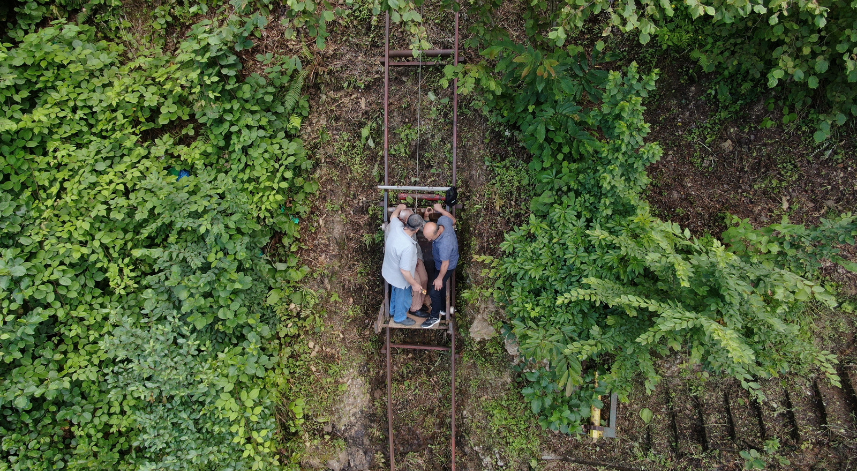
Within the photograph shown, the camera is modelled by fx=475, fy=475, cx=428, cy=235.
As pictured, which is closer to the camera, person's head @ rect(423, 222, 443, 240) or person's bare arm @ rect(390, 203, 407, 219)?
person's head @ rect(423, 222, 443, 240)

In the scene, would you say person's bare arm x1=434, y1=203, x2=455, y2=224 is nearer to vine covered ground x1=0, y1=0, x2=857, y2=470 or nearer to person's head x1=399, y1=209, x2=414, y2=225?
person's head x1=399, y1=209, x2=414, y2=225

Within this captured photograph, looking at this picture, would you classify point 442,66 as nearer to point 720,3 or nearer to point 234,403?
point 720,3

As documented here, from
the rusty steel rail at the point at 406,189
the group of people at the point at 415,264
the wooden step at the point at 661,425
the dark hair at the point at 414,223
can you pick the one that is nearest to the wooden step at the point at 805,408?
the wooden step at the point at 661,425

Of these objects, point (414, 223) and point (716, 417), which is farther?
point (716, 417)

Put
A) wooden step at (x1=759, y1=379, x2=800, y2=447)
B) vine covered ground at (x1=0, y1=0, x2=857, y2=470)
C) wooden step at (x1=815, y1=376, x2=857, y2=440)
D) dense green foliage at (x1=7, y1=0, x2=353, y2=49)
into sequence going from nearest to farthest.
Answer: vine covered ground at (x1=0, y1=0, x2=857, y2=470), wooden step at (x1=815, y1=376, x2=857, y2=440), wooden step at (x1=759, y1=379, x2=800, y2=447), dense green foliage at (x1=7, y1=0, x2=353, y2=49)

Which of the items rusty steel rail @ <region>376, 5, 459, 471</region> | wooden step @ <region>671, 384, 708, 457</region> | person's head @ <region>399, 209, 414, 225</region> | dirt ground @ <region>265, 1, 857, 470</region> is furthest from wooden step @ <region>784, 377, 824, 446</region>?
person's head @ <region>399, 209, 414, 225</region>

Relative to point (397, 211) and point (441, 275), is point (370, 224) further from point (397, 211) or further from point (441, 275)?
point (441, 275)

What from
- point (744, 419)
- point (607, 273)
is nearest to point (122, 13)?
point (607, 273)
